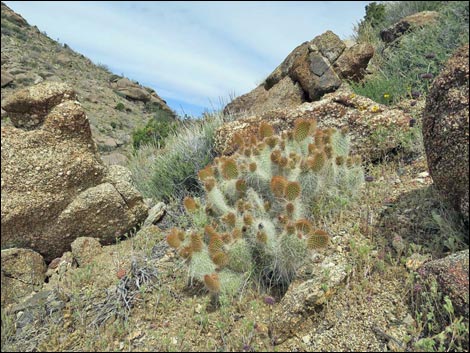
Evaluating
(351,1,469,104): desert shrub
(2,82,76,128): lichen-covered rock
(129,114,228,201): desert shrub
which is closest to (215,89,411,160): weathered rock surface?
(129,114,228,201): desert shrub

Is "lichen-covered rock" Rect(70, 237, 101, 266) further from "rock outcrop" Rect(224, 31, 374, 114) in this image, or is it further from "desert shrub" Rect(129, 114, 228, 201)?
"rock outcrop" Rect(224, 31, 374, 114)

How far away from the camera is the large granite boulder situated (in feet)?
12.8

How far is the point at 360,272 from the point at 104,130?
2031cm

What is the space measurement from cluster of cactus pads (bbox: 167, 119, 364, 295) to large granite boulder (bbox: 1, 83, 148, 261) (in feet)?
3.45

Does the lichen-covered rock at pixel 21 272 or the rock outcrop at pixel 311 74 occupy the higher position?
the rock outcrop at pixel 311 74

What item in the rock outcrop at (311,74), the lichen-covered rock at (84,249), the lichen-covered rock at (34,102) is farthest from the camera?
the rock outcrop at (311,74)

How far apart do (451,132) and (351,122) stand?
7.32 feet

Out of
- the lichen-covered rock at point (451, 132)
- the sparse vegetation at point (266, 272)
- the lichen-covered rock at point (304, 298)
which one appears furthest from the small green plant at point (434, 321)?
the lichen-covered rock at point (451, 132)

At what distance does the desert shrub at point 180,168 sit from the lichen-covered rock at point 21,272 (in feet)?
6.12

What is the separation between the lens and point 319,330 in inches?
115

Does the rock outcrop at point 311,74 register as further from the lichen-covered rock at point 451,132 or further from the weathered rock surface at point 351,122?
the lichen-covered rock at point 451,132

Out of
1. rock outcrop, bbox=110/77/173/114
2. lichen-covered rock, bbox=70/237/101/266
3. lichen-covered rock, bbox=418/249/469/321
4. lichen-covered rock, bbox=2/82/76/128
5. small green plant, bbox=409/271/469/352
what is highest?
rock outcrop, bbox=110/77/173/114

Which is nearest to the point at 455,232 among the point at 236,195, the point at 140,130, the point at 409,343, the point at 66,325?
the point at 409,343

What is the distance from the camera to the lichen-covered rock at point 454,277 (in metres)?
2.67
